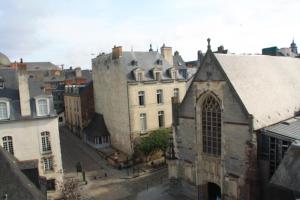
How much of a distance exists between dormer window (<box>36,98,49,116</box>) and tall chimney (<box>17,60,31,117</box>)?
839 mm

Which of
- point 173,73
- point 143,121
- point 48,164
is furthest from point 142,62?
point 48,164

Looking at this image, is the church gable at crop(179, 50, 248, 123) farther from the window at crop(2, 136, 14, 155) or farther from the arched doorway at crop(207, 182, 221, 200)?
the window at crop(2, 136, 14, 155)

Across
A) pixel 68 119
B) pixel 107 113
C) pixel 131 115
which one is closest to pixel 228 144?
pixel 131 115

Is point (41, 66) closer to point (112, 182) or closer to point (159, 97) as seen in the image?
point (159, 97)

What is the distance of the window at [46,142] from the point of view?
25.4 meters

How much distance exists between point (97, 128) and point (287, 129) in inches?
1090

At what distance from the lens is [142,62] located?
35.9 m

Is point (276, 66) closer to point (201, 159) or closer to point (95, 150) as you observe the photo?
point (201, 159)

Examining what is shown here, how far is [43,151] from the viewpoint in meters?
25.4

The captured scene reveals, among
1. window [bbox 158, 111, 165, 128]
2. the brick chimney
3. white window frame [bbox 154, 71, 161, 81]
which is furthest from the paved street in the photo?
the brick chimney

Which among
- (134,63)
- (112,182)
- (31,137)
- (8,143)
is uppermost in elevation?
(134,63)

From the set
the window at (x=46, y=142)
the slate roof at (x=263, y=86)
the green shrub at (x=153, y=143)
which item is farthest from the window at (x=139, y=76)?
the slate roof at (x=263, y=86)

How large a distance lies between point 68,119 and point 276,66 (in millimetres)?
40244

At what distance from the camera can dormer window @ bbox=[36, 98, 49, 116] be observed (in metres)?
25.1
